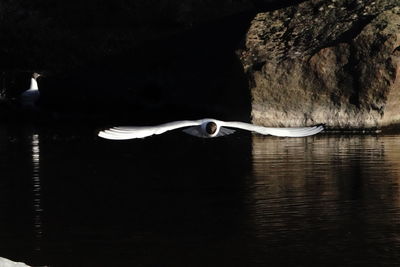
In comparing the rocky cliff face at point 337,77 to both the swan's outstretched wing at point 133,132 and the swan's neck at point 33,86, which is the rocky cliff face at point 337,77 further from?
the swan's neck at point 33,86

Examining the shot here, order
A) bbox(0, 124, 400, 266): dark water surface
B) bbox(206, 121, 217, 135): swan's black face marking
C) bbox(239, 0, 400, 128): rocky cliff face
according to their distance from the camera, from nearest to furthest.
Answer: bbox(0, 124, 400, 266): dark water surface
bbox(206, 121, 217, 135): swan's black face marking
bbox(239, 0, 400, 128): rocky cliff face

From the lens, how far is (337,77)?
27.1 metres

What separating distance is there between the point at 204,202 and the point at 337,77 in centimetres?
1025

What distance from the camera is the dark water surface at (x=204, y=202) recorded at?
45.7 feet

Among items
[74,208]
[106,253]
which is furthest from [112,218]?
[106,253]

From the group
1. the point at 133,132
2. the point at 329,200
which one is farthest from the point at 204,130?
the point at 329,200

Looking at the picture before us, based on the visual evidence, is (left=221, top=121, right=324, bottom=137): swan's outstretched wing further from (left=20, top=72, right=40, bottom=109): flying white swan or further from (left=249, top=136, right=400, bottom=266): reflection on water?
(left=20, top=72, right=40, bottom=109): flying white swan

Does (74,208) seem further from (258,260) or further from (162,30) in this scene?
(162,30)

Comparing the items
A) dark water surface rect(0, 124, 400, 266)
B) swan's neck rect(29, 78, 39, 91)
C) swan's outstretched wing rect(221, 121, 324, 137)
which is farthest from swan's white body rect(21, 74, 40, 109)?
swan's outstretched wing rect(221, 121, 324, 137)

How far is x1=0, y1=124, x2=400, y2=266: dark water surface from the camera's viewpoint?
45.7 feet

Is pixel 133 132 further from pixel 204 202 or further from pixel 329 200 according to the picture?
pixel 329 200

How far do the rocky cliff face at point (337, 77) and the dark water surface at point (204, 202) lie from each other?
78 cm

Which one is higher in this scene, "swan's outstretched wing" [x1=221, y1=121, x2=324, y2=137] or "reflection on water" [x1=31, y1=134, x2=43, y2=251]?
"swan's outstretched wing" [x1=221, y1=121, x2=324, y2=137]

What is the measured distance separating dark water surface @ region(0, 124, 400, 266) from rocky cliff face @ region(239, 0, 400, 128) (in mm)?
776
